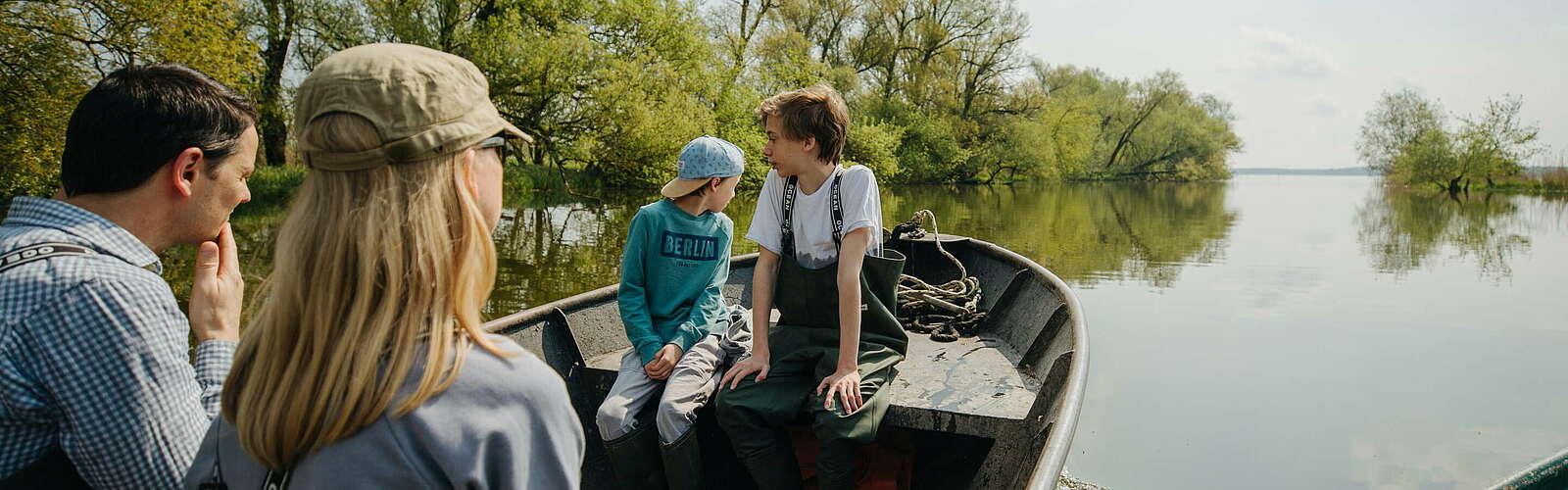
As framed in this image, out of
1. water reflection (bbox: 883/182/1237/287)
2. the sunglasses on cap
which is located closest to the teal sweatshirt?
the sunglasses on cap

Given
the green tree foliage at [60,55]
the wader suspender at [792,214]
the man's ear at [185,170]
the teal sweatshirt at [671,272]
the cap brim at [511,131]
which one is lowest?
the teal sweatshirt at [671,272]

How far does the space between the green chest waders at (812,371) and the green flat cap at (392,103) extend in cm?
176

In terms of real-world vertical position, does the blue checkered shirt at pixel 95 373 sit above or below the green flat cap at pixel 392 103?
below

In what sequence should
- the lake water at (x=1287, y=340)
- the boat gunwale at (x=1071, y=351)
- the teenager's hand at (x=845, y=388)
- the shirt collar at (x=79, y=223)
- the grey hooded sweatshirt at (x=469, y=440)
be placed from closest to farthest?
the grey hooded sweatshirt at (x=469, y=440) < the shirt collar at (x=79, y=223) < the boat gunwale at (x=1071, y=351) < the teenager's hand at (x=845, y=388) < the lake water at (x=1287, y=340)

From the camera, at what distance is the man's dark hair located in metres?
1.48

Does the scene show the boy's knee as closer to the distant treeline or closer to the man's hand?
the man's hand

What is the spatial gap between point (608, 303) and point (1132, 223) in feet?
67.7

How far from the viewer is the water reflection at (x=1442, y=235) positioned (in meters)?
15.1

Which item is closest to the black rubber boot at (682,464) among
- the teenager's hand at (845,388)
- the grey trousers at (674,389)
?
the grey trousers at (674,389)

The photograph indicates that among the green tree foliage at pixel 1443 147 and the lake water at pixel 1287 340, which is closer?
the lake water at pixel 1287 340

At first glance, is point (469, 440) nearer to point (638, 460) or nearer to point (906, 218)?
point (638, 460)

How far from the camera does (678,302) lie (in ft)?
10.4

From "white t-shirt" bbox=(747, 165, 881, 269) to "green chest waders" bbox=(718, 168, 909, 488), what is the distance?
0.08ft

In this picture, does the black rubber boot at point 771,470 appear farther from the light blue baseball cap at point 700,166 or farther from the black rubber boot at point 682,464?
the light blue baseball cap at point 700,166
